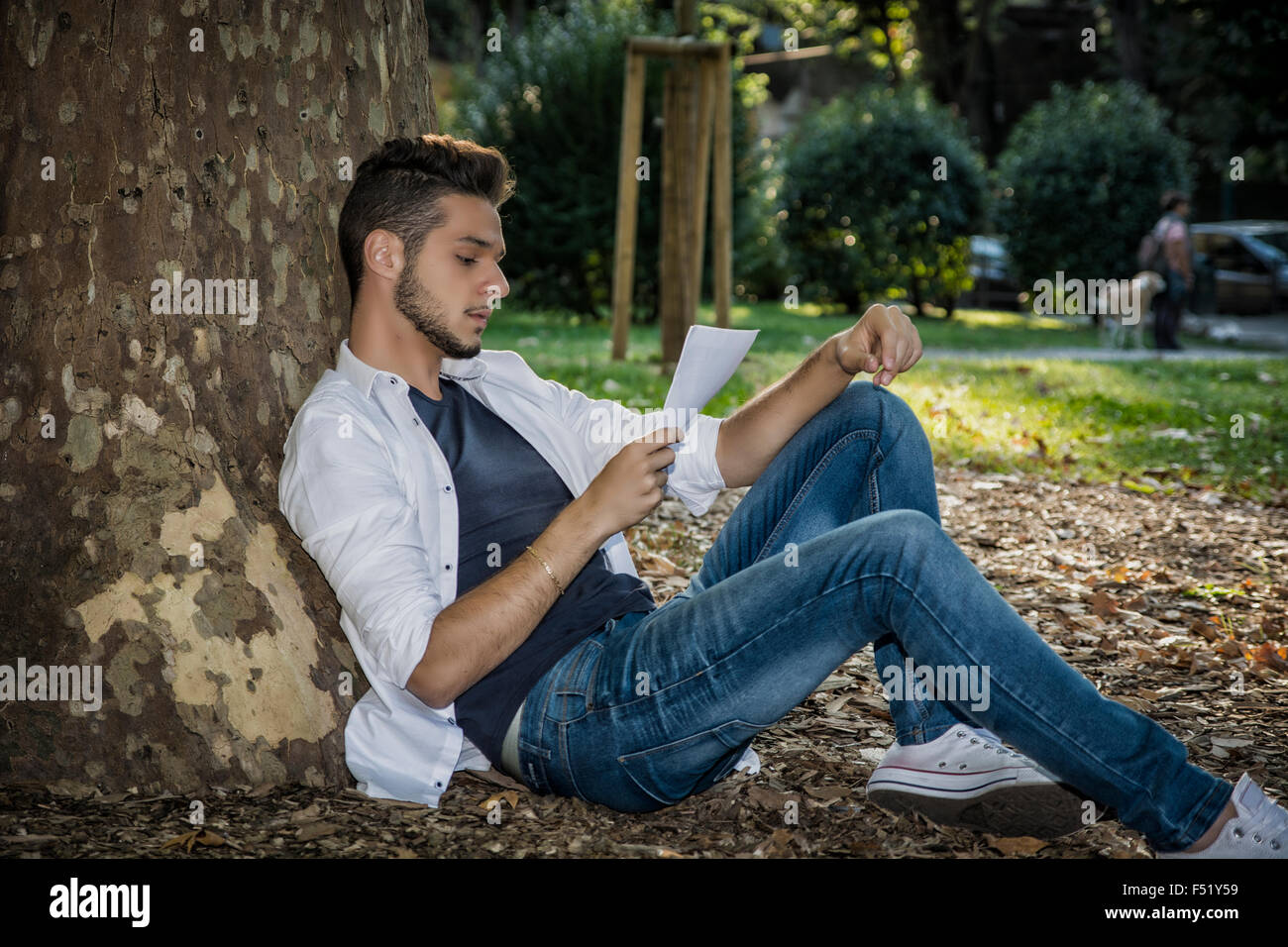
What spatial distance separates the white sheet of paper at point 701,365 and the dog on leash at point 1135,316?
44.2ft

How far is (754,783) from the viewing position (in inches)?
129

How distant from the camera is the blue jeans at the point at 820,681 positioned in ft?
8.36

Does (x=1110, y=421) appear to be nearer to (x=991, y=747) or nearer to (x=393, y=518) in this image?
(x=991, y=747)

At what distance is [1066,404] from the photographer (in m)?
10.1

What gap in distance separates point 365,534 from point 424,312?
666mm

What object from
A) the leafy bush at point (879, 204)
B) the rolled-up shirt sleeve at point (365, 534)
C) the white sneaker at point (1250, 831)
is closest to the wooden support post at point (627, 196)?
the rolled-up shirt sleeve at point (365, 534)

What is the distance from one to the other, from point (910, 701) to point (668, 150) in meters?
7.67

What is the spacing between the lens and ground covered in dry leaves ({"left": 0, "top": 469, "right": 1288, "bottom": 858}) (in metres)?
2.86

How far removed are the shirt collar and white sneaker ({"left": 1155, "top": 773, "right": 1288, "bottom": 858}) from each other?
2.02 m

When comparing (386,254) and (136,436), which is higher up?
(386,254)
